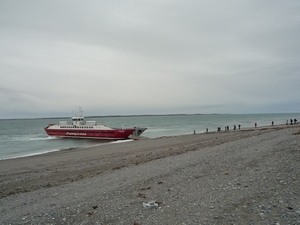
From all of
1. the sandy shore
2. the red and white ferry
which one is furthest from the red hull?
the sandy shore

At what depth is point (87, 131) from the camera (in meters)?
49.6

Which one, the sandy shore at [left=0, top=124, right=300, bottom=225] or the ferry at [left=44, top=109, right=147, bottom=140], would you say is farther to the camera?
the ferry at [left=44, top=109, right=147, bottom=140]

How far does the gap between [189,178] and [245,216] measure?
3617mm

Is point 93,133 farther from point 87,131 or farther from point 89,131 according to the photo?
point 87,131

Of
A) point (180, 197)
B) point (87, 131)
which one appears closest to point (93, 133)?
point (87, 131)

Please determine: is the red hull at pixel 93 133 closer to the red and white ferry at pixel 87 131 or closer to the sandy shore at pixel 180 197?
the red and white ferry at pixel 87 131

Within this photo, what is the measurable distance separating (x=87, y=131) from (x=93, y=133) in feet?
6.09

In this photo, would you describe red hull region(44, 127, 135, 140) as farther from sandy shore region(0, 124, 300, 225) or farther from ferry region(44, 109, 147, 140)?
sandy shore region(0, 124, 300, 225)

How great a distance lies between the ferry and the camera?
45.9 metres

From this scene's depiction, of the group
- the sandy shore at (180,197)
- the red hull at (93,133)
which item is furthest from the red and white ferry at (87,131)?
the sandy shore at (180,197)

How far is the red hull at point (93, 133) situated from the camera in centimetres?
4569

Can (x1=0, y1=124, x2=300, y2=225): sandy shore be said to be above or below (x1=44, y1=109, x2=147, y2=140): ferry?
above

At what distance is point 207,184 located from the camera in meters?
7.78

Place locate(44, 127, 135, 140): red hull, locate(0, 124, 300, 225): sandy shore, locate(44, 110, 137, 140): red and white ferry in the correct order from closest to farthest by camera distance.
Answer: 1. locate(0, 124, 300, 225): sandy shore
2. locate(44, 127, 135, 140): red hull
3. locate(44, 110, 137, 140): red and white ferry
